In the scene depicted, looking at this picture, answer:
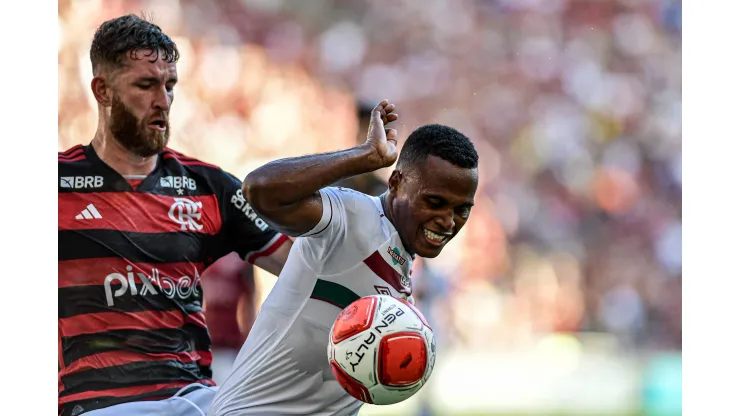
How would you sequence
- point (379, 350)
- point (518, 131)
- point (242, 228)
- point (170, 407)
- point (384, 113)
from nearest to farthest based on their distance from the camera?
point (379, 350) → point (384, 113) → point (170, 407) → point (242, 228) → point (518, 131)

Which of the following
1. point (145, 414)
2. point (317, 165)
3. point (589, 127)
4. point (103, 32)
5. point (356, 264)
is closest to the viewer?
point (317, 165)

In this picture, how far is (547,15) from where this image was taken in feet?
34.1

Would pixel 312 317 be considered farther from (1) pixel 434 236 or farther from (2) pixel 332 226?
(1) pixel 434 236

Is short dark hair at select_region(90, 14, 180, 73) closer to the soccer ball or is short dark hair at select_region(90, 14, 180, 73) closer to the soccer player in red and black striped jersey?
the soccer player in red and black striped jersey

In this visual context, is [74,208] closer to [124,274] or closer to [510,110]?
[124,274]

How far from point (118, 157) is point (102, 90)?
312 mm

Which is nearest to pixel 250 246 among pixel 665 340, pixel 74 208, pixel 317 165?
pixel 74 208

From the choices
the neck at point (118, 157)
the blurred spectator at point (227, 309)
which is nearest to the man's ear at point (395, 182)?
the neck at point (118, 157)

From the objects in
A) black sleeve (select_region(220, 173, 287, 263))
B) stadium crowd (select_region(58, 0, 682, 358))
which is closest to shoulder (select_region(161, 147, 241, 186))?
black sleeve (select_region(220, 173, 287, 263))

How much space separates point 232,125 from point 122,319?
18.3 feet

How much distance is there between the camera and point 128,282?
3.43 meters

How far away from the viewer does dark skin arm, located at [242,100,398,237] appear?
8.11ft

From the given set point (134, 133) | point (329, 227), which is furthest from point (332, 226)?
point (134, 133)

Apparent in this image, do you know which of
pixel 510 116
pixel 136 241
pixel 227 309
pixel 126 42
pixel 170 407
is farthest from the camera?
pixel 510 116
